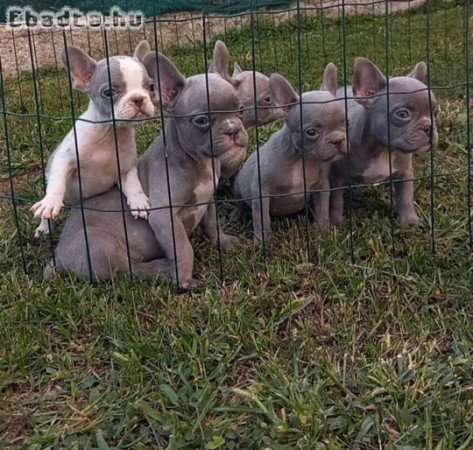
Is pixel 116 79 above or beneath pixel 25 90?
above

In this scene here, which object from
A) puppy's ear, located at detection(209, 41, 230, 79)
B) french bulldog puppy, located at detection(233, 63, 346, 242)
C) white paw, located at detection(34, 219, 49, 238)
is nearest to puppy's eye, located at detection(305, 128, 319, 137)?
french bulldog puppy, located at detection(233, 63, 346, 242)

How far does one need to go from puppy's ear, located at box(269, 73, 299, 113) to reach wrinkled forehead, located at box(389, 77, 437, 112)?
1.52 feet

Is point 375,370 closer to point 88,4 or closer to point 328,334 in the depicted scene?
point 328,334

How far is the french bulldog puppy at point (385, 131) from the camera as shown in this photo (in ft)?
12.0

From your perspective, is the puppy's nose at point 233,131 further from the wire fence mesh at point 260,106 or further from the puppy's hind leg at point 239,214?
the puppy's hind leg at point 239,214

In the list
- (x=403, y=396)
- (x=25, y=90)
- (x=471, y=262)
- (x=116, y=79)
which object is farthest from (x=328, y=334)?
(x=25, y=90)

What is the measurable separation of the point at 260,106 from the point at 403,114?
2.24 feet

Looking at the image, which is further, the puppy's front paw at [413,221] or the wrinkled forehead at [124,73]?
A: the puppy's front paw at [413,221]

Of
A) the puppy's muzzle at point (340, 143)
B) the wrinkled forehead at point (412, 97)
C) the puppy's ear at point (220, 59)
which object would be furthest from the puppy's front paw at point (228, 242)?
the wrinkled forehead at point (412, 97)

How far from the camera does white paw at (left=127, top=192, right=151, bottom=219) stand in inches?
141

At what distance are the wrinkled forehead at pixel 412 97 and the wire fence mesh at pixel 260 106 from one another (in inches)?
1.2

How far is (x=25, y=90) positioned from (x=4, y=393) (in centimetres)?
501

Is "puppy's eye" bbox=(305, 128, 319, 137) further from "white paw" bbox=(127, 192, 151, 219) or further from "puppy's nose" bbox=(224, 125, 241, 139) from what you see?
"white paw" bbox=(127, 192, 151, 219)

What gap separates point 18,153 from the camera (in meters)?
5.34
